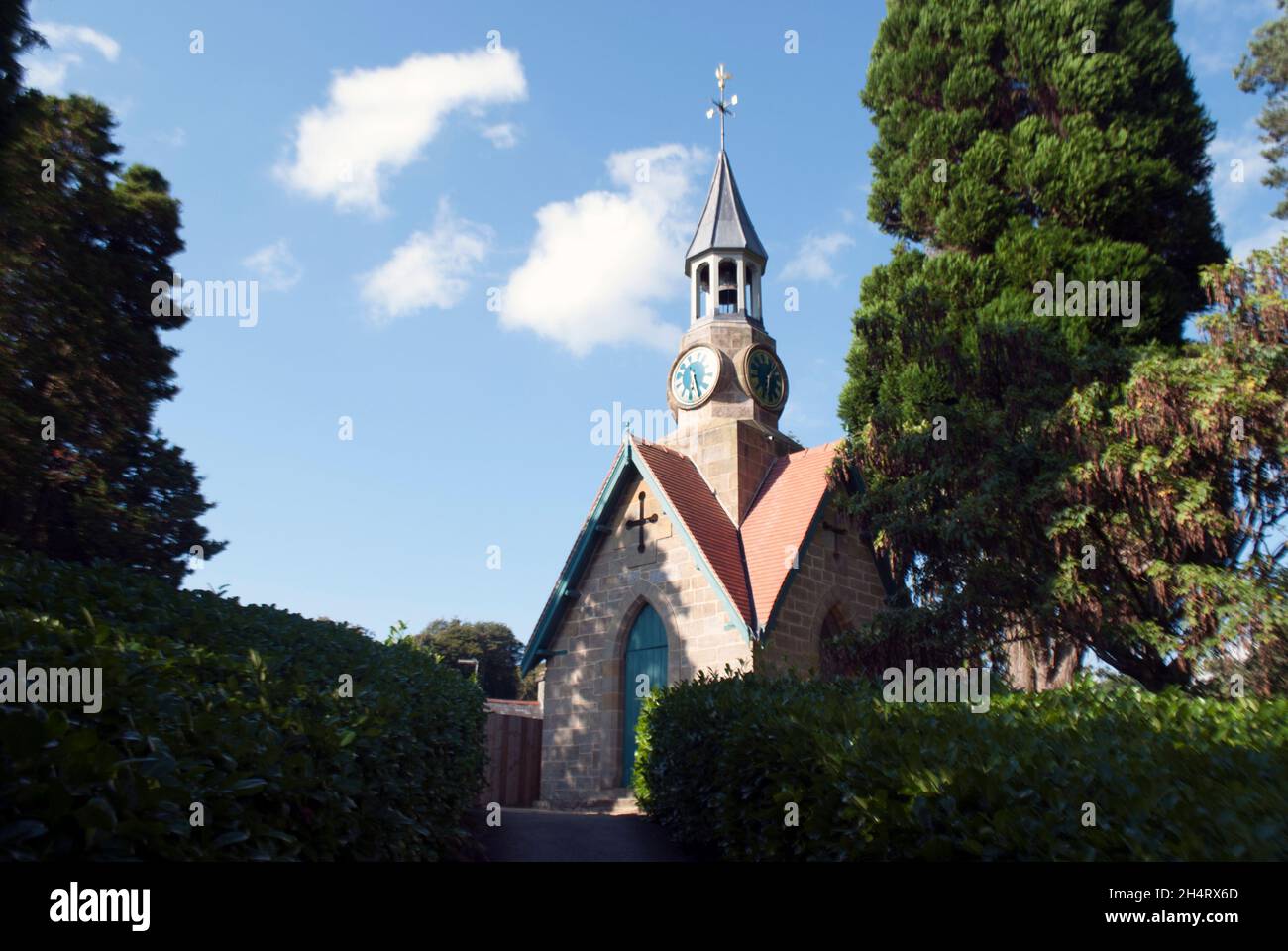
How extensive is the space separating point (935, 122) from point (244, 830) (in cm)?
1760

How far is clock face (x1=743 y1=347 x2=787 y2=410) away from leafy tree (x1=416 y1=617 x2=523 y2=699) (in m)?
30.7

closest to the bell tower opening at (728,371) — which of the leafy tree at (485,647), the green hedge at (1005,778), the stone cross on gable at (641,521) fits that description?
the stone cross on gable at (641,521)

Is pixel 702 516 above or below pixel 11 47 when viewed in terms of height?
below

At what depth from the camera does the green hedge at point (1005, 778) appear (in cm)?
431

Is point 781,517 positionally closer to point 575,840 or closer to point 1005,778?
point 575,840

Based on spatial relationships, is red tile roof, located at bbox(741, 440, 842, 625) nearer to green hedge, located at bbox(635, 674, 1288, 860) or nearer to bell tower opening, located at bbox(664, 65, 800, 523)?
bell tower opening, located at bbox(664, 65, 800, 523)

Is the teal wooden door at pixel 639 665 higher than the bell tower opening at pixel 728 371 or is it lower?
lower

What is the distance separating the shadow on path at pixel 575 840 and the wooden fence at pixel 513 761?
5.62 metres

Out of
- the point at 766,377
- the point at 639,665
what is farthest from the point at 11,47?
the point at 766,377

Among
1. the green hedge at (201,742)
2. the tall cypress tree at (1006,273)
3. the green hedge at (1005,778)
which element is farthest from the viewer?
the tall cypress tree at (1006,273)

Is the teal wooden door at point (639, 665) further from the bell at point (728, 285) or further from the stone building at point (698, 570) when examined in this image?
the bell at point (728, 285)

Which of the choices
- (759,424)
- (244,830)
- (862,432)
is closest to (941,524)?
(862,432)

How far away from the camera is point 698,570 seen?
1806 cm

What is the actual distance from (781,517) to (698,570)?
7.61 feet
